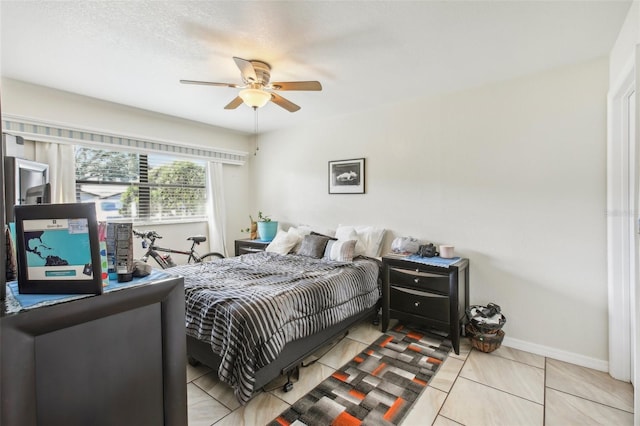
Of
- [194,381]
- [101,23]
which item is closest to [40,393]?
[194,381]

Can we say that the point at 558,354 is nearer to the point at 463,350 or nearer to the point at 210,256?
the point at 463,350

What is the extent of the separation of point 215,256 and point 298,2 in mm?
3624

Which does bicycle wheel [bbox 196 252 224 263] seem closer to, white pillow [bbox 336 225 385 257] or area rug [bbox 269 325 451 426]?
white pillow [bbox 336 225 385 257]

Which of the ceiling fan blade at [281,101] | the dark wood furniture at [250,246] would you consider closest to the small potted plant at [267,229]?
the dark wood furniture at [250,246]

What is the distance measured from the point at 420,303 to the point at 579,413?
49.5 inches

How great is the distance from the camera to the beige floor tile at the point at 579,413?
1.85 m

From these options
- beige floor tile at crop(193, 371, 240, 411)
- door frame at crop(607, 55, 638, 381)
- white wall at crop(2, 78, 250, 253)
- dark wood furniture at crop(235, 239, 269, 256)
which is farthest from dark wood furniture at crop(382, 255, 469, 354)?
white wall at crop(2, 78, 250, 253)

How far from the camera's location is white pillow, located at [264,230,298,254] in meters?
3.87

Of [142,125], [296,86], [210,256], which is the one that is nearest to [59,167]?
[142,125]

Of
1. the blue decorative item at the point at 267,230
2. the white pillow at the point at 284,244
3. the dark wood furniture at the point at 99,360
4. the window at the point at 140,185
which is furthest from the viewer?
the blue decorative item at the point at 267,230

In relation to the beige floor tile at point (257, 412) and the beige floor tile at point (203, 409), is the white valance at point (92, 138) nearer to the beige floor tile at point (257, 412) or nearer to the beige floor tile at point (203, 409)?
the beige floor tile at point (203, 409)

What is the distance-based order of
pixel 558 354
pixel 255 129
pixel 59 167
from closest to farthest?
pixel 558 354 → pixel 59 167 → pixel 255 129

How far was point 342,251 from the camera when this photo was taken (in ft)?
11.1

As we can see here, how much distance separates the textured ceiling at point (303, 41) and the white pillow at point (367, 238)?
1609 mm
